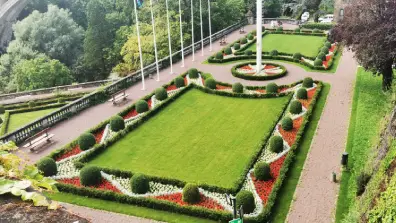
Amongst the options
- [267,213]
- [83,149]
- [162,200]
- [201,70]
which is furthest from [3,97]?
[267,213]

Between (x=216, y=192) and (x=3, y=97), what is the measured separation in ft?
99.5

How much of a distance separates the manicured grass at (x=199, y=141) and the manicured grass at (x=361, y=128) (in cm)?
456

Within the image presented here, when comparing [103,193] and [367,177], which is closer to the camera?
[367,177]

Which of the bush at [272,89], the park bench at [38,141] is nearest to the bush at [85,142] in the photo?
the park bench at [38,141]

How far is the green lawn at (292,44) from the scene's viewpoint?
145 ft

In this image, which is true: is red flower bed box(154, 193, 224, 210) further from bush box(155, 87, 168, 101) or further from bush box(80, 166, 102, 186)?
bush box(155, 87, 168, 101)

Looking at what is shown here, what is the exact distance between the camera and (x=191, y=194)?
17.4 metres

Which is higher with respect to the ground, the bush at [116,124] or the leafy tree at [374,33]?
the leafy tree at [374,33]

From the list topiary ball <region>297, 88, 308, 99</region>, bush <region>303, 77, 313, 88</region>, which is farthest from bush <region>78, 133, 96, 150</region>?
bush <region>303, 77, 313, 88</region>

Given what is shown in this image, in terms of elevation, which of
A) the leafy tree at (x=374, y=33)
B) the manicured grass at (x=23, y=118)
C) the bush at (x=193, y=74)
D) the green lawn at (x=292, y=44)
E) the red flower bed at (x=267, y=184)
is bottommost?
the manicured grass at (x=23, y=118)

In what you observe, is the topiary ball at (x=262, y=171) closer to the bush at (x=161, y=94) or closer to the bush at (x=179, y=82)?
the bush at (x=161, y=94)

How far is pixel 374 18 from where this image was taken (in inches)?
1027

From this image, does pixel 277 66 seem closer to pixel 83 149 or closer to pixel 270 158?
pixel 270 158

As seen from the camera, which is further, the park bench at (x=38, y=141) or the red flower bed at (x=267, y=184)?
the park bench at (x=38, y=141)
